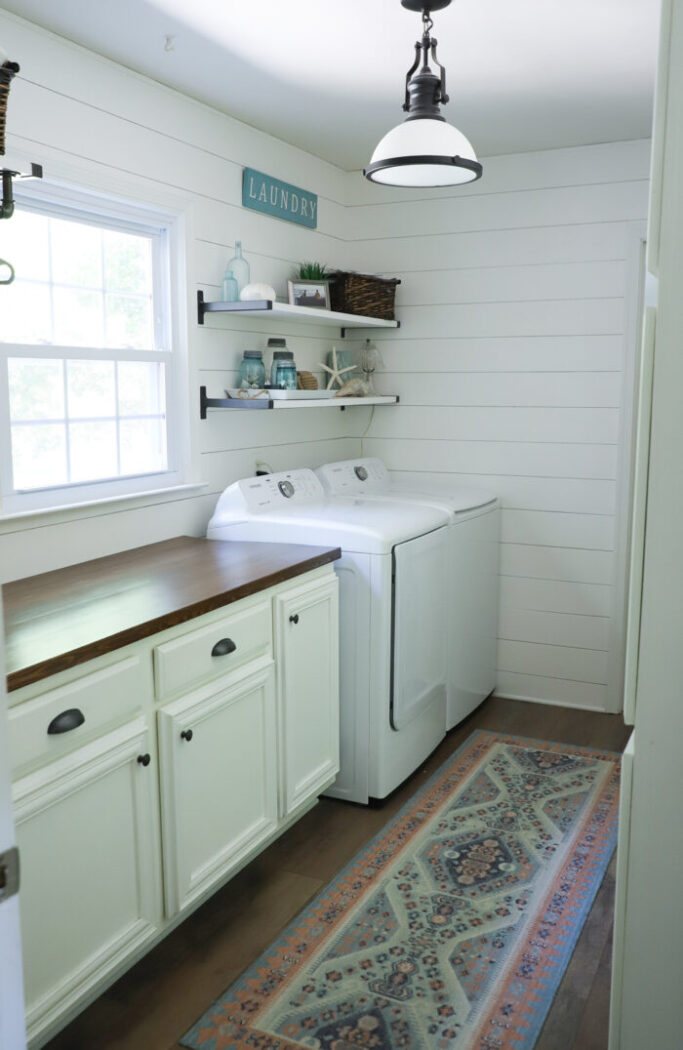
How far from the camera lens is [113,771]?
1.96 meters

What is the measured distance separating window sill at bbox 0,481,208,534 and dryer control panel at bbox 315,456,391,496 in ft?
2.09

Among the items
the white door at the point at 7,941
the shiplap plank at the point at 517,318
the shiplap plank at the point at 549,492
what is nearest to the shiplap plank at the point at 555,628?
the shiplap plank at the point at 549,492

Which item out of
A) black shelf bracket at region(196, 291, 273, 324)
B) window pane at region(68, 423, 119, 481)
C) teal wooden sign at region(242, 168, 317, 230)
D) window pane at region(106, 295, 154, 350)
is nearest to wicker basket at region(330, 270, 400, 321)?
teal wooden sign at region(242, 168, 317, 230)

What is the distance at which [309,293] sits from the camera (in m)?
3.70

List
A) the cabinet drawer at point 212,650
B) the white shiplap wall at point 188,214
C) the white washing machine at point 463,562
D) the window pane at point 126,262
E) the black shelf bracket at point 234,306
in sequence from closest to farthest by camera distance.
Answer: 1. the cabinet drawer at point 212,650
2. the white shiplap wall at point 188,214
3. the window pane at point 126,262
4. the black shelf bracket at point 234,306
5. the white washing machine at point 463,562

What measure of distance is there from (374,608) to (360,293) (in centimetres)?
155

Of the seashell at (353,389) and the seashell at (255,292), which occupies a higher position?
the seashell at (255,292)

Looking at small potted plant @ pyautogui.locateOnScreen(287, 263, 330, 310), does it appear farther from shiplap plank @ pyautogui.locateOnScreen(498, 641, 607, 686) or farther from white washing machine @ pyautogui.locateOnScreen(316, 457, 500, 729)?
shiplap plank @ pyautogui.locateOnScreen(498, 641, 607, 686)

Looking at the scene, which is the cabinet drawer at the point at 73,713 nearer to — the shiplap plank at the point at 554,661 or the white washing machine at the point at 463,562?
the white washing machine at the point at 463,562

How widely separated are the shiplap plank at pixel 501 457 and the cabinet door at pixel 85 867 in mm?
2438

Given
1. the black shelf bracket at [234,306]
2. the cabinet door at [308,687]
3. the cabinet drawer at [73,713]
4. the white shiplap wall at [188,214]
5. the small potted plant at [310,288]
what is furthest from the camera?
the small potted plant at [310,288]

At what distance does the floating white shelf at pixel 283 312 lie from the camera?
10.3 ft

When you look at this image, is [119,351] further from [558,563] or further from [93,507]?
[558,563]

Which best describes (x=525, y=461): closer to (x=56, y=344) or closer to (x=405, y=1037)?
(x=56, y=344)
